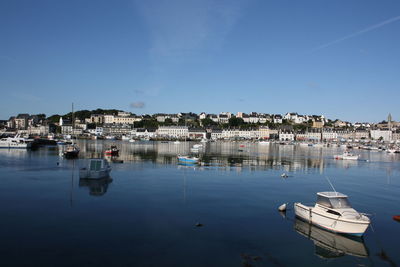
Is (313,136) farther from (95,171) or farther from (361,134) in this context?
(95,171)

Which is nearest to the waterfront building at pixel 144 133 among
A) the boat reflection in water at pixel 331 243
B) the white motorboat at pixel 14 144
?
the white motorboat at pixel 14 144

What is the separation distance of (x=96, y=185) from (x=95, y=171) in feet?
8.57

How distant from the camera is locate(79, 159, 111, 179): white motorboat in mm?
30969

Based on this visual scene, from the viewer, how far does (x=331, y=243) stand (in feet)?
52.4

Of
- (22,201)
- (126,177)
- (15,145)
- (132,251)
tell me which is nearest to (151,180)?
(126,177)

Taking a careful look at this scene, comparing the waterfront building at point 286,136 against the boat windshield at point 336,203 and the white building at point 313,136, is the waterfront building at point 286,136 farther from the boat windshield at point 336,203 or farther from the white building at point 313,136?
the boat windshield at point 336,203

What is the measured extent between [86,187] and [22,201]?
6.16 meters

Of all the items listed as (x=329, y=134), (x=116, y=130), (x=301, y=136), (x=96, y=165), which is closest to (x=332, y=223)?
(x=96, y=165)

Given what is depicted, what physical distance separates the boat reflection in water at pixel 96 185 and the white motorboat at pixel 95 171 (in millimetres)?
366

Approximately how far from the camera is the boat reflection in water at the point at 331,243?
14.9m

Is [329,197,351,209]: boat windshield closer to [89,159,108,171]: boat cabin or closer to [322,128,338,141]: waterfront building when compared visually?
[89,159,108,171]: boat cabin

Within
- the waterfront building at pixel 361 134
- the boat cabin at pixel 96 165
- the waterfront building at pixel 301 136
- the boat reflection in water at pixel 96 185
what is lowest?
the boat reflection in water at pixel 96 185

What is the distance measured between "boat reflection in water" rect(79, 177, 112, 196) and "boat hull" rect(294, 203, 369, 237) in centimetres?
1447

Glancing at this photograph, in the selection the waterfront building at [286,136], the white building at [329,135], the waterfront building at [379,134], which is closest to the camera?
the waterfront building at [379,134]
